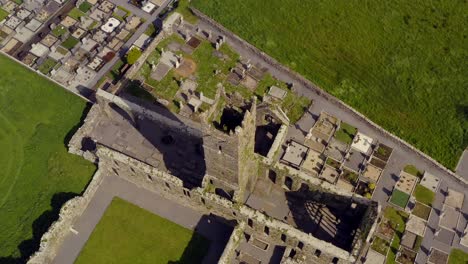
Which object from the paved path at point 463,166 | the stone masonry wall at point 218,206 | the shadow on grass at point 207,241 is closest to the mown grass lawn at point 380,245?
the stone masonry wall at point 218,206

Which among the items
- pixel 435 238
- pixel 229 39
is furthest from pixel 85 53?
pixel 435 238

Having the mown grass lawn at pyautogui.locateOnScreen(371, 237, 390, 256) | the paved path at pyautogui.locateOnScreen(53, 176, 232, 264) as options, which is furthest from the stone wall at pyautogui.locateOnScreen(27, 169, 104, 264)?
the mown grass lawn at pyautogui.locateOnScreen(371, 237, 390, 256)

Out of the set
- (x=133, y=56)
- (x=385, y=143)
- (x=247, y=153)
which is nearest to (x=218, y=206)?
(x=247, y=153)

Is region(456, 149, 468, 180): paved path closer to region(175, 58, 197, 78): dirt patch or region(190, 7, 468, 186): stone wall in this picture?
region(190, 7, 468, 186): stone wall

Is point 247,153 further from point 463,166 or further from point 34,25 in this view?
point 34,25

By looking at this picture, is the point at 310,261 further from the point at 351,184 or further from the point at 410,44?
the point at 410,44

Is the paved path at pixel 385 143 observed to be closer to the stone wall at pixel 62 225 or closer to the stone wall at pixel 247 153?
the stone wall at pixel 247 153
